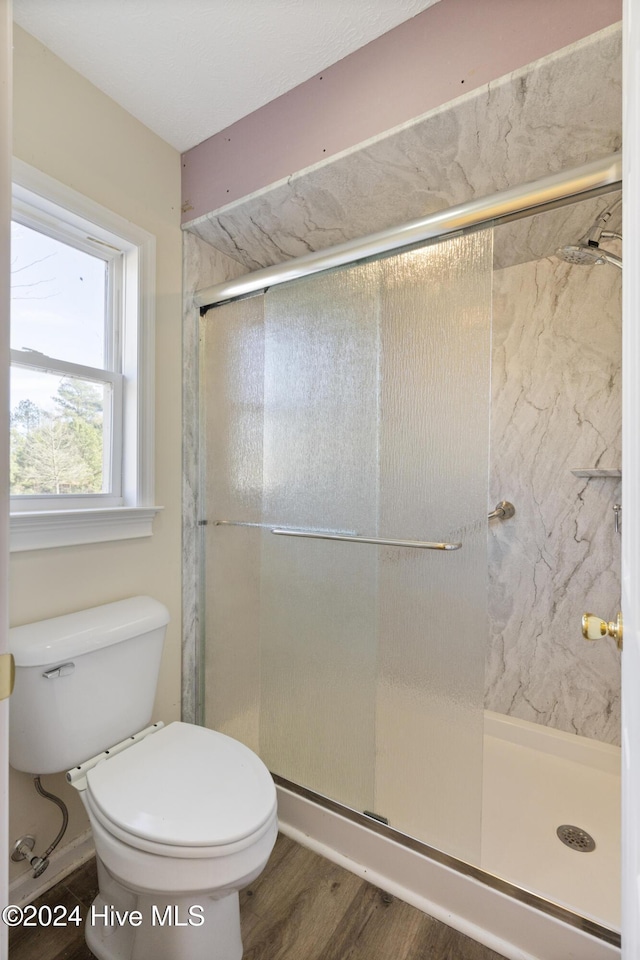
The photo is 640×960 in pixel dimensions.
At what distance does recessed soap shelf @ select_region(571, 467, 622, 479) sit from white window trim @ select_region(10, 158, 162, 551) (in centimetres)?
153

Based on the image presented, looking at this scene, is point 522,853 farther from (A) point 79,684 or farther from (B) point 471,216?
(B) point 471,216

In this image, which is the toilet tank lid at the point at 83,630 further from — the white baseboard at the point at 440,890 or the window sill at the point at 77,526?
the white baseboard at the point at 440,890

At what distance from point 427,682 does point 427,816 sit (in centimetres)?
38

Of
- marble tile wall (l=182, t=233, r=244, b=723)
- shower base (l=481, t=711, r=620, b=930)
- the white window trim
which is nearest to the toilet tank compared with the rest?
the white window trim

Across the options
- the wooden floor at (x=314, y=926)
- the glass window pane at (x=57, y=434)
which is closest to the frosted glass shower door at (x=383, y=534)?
the wooden floor at (x=314, y=926)

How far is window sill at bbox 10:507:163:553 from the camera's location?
1195mm

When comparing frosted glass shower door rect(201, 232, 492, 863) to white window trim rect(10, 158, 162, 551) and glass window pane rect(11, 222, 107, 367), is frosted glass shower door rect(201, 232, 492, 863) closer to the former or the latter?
white window trim rect(10, 158, 162, 551)

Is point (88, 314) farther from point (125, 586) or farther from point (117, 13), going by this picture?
point (125, 586)

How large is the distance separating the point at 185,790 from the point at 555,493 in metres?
1.62

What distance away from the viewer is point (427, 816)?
48.7 inches

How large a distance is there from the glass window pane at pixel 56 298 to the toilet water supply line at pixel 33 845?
1244mm

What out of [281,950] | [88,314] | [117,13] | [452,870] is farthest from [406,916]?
[117,13]

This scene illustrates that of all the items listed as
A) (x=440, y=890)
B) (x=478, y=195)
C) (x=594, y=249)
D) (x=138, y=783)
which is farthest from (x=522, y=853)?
(x=478, y=195)

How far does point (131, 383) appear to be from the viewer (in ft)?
5.01
